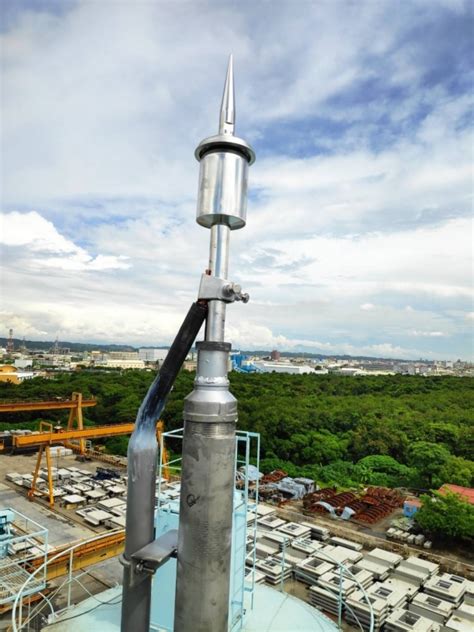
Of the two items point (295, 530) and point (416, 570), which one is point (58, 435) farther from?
point (416, 570)

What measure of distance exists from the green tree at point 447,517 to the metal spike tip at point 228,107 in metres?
21.1

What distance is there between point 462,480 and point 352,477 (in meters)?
7.35

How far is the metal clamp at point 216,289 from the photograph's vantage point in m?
4.26

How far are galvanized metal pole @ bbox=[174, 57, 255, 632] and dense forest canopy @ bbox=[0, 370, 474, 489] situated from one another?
25.8 m

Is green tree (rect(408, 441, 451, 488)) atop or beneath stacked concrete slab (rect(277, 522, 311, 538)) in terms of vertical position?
atop

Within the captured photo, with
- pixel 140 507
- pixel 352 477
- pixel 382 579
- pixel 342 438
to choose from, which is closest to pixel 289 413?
pixel 342 438

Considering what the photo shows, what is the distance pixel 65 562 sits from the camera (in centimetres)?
1492

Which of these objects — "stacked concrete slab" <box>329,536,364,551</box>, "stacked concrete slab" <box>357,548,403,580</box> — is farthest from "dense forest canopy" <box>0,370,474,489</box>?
"stacked concrete slab" <box>357,548,403,580</box>

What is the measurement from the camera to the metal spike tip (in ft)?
14.5

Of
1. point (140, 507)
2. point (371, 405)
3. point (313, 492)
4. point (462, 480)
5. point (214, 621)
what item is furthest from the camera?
point (371, 405)

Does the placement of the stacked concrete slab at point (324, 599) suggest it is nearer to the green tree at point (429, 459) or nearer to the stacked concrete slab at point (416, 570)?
the stacked concrete slab at point (416, 570)

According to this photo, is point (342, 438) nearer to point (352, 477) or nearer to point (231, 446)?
point (352, 477)

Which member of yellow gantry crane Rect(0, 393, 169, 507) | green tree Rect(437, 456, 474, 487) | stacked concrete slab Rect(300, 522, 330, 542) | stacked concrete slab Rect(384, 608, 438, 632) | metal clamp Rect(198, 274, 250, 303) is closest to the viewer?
metal clamp Rect(198, 274, 250, 303)

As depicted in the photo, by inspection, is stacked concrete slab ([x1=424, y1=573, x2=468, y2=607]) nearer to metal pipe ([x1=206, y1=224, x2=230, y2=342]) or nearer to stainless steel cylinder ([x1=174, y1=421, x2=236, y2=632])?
stainless steel cylinder ([x1=174, y1=421, x2=236, y2=632])
